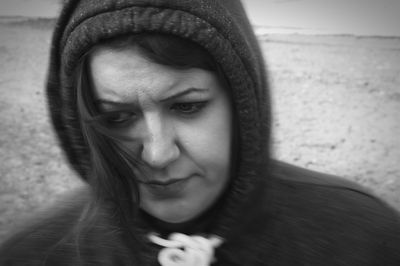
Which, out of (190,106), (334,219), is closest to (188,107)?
(190,106)

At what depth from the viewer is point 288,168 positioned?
1.73 m

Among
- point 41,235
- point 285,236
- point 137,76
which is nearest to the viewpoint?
point 137,76

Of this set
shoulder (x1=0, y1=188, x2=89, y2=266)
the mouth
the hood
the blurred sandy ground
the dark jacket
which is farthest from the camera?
the blurred sandy ground

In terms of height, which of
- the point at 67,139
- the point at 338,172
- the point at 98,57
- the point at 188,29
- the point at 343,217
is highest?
the point at 188,29

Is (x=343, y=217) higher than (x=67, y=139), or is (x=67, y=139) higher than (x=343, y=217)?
(x=67, y=139)

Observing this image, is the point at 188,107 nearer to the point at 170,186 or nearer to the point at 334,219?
the point at 170,186

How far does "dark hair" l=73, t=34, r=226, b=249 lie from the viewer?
115 cm

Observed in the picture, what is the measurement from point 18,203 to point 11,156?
1.00 metres

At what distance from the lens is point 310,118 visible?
17.2 feet

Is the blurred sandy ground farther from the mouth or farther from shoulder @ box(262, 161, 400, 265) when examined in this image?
the mouth

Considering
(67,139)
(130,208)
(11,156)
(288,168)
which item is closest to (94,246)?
(130,208)

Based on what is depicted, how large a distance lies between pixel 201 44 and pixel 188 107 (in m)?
0.19

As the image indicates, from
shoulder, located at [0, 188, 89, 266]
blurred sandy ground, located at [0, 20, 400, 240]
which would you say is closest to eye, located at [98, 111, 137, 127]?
shoulder, located at [0, 188, 89, 266]

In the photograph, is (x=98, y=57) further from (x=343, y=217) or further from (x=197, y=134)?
(x=343, y=217)
